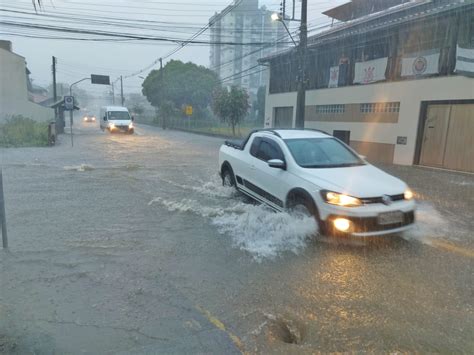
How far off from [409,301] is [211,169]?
366 inches

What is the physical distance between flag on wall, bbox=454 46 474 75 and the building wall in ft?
0.91

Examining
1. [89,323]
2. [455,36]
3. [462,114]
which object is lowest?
[89,323]

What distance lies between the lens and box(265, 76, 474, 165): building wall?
12.4 m

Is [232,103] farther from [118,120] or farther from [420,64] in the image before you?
[420,64]

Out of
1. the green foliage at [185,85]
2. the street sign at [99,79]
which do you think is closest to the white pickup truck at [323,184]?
the green foliage at [185,85]

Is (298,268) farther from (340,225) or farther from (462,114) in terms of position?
(462,114)

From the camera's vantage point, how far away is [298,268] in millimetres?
4402

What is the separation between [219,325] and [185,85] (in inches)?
1918

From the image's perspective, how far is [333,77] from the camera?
1825cm

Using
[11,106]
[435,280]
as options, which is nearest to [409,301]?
[435,280]

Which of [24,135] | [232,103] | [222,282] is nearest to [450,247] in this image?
[222,282]

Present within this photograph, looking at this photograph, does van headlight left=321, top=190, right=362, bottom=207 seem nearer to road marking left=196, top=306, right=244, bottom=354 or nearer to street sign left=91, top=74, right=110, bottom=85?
road marking left=196, top=306, right=244, bottom=354

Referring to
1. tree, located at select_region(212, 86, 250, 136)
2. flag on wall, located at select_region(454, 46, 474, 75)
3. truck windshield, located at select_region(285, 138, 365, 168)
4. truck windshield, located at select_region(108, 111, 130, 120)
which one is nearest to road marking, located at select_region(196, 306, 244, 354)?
truck windshield, located at select_region(285, 138, 365, 168)

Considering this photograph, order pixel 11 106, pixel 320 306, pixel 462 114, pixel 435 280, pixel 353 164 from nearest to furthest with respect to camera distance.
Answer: pixel 320 306 < pixel 435 280 < pixel 353 164 < pixel 462 114 < pixel 11 106
